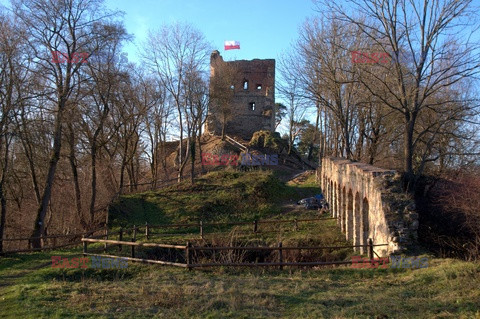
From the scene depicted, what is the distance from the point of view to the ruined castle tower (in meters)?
45.5

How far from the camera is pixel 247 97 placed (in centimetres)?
4741

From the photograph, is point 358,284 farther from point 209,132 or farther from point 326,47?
point 209,132

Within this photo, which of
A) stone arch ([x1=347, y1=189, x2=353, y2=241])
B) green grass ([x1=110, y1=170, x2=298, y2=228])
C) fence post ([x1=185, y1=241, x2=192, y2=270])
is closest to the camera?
fence post ([x1=185, y1=241, x2=192, y2=270])

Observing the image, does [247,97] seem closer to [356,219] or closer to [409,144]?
[409,144]

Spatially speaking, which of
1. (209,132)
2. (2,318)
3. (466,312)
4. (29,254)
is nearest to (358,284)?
(466,312)

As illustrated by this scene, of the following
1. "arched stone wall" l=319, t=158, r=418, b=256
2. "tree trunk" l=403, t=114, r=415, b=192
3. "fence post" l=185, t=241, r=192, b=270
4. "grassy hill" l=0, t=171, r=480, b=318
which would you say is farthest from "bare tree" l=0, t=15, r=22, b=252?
"tree trunk" l=403, t=114, r=415, b=192

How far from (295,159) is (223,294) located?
35.0 m

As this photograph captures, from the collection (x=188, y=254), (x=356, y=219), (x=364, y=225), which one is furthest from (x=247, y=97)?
(x=188, y=254)

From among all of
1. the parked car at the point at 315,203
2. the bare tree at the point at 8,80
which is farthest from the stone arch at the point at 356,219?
the bare tree at the point at 8,80

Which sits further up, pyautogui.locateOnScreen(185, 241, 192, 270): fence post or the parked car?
the parked car

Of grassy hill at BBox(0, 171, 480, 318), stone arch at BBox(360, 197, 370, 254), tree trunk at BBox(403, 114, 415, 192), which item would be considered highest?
tree trunk at BBox(403, 114, 415, 192)

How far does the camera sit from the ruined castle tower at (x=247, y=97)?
45531 millimetres

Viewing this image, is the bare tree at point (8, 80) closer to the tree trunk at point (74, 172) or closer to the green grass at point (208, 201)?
the tree trunk at point (74, 172)

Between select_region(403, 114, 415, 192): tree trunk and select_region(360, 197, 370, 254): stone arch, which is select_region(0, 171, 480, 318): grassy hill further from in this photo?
select_region(403, 114, 415, 192): tree trunk
